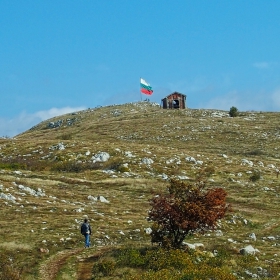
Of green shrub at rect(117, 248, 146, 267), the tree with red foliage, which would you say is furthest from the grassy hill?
the tree with red foliage

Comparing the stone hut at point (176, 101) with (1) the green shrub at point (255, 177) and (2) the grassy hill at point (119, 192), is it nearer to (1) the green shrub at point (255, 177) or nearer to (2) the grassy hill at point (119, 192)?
(2) the grassy hill at point (119, 192)

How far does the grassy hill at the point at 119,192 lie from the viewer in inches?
1013

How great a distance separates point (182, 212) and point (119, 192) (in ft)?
72.5

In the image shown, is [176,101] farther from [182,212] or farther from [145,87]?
[182,212]

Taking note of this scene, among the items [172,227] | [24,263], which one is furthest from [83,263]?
[172,227]

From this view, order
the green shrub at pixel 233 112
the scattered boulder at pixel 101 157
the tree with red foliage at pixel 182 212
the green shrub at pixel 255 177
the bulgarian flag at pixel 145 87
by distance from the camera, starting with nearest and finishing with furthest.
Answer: the tree with red foliage at pixel 182 212 < the green shrub at pixel 255 177 < the scattered boulder at pixel 101 157 < the green shrub at pixel 233 112 < the bulgarian flag at pixel 145 87

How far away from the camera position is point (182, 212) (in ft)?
79.7

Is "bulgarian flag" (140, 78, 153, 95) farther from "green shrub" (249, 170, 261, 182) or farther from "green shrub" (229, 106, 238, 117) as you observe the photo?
"green shrub" (249, 170, 261, 182)

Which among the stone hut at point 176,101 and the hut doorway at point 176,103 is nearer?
the stone hut at point 176,101

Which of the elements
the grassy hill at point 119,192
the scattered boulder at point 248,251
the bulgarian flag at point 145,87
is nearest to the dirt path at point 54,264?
the grassy hill at point 119,192

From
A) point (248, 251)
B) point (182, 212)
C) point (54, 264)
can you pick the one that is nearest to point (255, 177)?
point (248, 251)

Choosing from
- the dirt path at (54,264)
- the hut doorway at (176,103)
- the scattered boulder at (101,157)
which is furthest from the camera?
the hut doorway at (176,103)

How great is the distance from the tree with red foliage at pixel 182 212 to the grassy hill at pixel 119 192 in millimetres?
2213

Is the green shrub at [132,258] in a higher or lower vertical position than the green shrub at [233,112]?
lower
